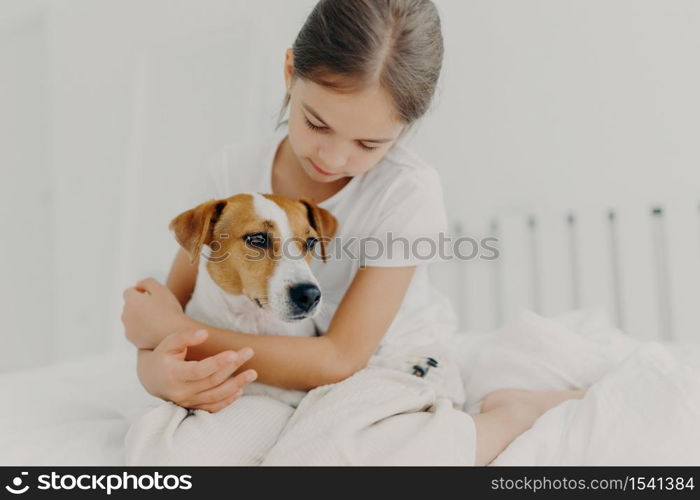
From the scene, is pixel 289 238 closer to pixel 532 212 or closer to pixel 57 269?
pixel 532 212

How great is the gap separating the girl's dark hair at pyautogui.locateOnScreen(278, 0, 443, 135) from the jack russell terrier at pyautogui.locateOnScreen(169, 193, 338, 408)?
0.82ft

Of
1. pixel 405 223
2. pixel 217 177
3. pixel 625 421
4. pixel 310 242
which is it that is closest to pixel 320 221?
pixel 310 242

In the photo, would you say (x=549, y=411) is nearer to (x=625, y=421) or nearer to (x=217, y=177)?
(x=625, y=421)

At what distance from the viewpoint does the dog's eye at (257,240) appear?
Result: 1.03 metres

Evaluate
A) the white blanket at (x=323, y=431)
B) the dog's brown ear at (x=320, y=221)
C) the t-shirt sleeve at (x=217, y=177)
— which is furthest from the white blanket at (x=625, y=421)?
the t-shirt sleeve at (x=217, y=177)

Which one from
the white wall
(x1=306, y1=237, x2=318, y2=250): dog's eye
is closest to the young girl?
(x1=306, y1=237, x2=318, y2=250): dog's eye

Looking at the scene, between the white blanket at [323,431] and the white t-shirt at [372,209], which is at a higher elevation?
the white t-shirt at [372,209]

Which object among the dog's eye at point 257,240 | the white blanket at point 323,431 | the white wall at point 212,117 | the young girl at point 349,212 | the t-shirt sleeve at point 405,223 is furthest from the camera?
the white wall at point 212,117

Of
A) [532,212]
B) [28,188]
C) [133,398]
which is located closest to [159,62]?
[28,188]

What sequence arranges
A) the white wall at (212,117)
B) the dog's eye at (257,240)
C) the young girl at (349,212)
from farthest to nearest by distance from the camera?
1. the white wall at (212,117)
2. the dog's eye at (257,240)
3. the young girl at (349,212)

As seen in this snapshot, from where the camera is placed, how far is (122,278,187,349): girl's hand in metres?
1.01

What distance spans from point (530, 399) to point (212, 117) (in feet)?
7.12

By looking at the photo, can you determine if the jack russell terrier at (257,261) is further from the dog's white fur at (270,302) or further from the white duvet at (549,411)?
the white duvet at (549,411)
